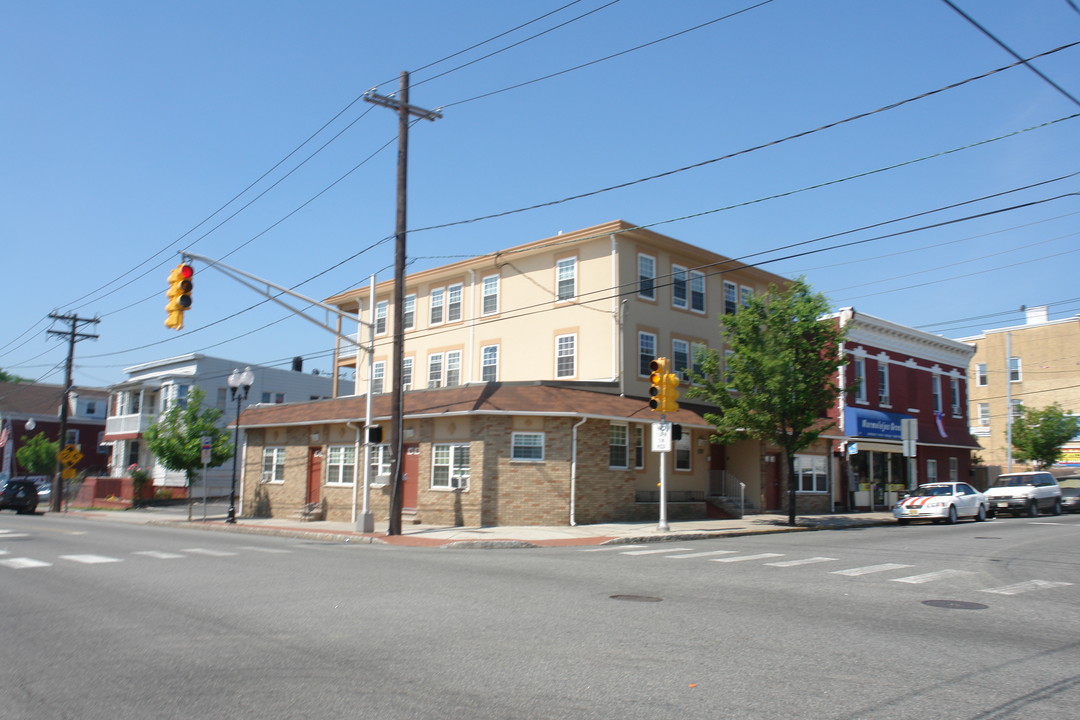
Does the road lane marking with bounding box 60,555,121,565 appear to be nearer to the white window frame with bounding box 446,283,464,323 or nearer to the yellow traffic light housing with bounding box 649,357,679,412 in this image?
the yellow traffic light housing with bounding box 649,357,679,412

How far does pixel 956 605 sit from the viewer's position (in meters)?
10.5

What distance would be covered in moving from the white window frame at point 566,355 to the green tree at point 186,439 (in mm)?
17121

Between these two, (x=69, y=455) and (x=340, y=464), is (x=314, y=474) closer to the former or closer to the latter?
(x=340, y=464)

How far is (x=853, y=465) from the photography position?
3603 centimetres

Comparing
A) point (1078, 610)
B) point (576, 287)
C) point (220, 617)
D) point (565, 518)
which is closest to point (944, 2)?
point (1078, 610)

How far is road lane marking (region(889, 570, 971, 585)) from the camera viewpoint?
41.7 feet

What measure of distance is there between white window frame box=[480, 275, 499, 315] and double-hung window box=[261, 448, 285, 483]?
10046mm

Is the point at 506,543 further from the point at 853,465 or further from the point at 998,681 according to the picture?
the point at 853,465

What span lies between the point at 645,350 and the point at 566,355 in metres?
2.88

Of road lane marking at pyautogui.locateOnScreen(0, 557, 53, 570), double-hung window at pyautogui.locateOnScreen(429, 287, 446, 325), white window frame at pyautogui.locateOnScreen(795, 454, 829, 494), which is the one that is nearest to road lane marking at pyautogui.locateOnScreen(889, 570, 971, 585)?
road lane marking at pyautogui.locateOnScreen(0, 557, 53, 570)

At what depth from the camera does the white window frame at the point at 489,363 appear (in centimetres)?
3231

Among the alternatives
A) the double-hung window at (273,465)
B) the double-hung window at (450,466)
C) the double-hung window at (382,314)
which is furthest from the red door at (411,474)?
the double-hung window at (382,314)

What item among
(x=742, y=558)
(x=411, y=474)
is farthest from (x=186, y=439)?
(x=742, y=558)

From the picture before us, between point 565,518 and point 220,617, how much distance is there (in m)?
15.7
